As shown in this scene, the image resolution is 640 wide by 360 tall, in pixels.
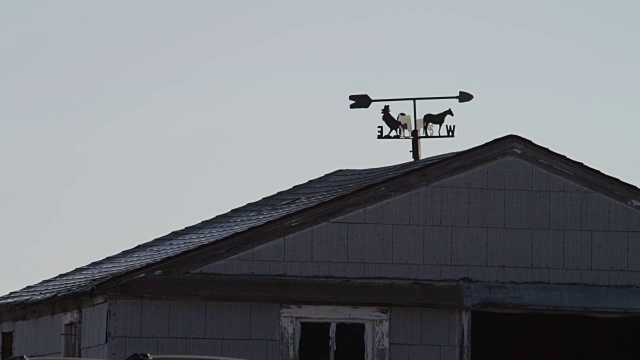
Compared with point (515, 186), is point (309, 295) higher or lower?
lower

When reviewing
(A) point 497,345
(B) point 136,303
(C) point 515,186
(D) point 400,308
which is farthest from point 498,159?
(A) point 497,345

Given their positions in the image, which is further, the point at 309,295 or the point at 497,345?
the point at 497,345

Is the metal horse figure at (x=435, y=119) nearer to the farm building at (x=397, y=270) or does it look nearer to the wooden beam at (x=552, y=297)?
the farm building at (x=397, y=270)

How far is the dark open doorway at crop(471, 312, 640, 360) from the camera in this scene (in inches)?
870

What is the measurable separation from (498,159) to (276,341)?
3.32m

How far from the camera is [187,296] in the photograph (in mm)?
17188

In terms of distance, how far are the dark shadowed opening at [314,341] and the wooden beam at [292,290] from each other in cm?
31

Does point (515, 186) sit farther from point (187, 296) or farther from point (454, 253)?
point (187, 296)

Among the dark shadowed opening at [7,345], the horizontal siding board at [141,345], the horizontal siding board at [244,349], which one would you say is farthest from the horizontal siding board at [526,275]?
the dark shadowed opening at [7,345]

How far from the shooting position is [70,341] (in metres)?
19.3

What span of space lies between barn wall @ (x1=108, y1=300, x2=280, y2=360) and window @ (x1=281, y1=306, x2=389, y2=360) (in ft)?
0.80

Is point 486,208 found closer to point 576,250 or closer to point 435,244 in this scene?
point 435,244

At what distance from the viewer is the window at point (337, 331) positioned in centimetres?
1756

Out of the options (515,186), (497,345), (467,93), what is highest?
(467,93)
